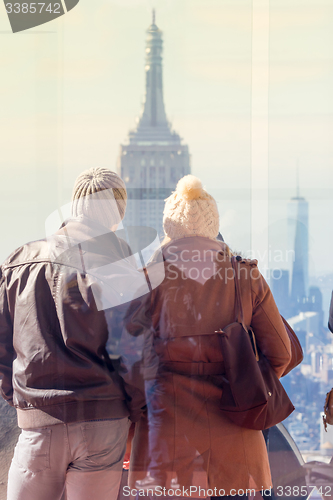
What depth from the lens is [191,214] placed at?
4.76 ft

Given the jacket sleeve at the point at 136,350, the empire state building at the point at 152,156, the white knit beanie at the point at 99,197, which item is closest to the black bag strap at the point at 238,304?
the jacket sleeve at the point at 136,350

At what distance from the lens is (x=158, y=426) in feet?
4.61

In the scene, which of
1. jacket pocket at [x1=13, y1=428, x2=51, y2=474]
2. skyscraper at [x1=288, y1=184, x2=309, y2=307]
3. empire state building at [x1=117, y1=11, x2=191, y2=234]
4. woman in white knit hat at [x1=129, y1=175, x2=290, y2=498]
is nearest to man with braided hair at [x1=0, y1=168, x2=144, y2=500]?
jacket pocket at [x1=13, y1=428, x2=51, y2=474]

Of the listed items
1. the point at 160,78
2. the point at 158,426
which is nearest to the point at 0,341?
the point at 158,426

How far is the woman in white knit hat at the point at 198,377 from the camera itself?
1370mm

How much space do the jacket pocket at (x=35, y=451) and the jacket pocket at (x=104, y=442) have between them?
11 centimetres

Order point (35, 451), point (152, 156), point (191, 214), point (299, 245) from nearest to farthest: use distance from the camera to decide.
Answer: point (35, 451)
point (191, 214)
point (152, 156)
point (299, 245)

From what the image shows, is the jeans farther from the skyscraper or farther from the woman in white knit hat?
the skyscraper

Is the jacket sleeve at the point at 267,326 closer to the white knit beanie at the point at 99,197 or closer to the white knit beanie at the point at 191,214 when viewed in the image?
the white knit beanie at the point at 191,214

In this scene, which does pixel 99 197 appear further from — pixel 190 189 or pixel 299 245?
pixel 299 245

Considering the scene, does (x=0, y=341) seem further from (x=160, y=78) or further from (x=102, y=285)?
(x=160, y=78)

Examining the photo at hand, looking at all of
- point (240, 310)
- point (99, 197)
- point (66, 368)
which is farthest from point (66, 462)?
point (99, 197)

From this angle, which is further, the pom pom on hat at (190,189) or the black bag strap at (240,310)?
the pom pom on hat at (190,189)

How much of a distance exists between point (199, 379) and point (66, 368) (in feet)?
1.38
